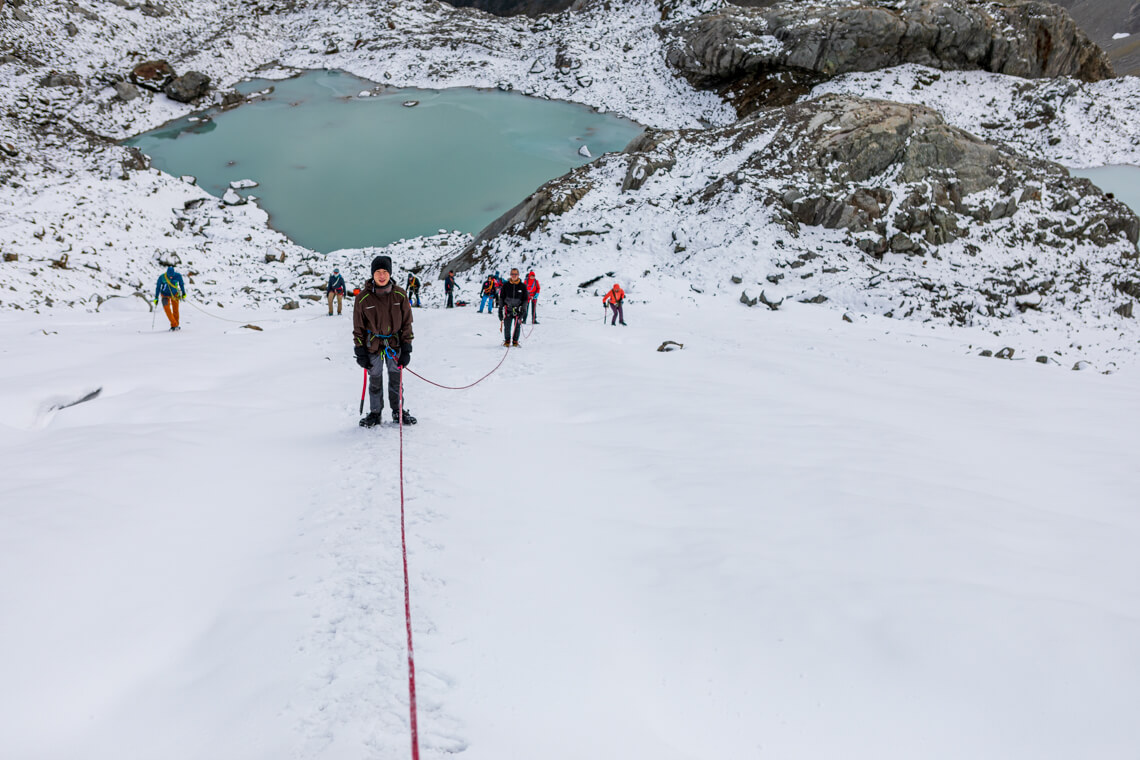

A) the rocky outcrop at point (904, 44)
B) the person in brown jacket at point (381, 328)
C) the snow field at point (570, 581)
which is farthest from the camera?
the rocky outcrop at point (904, 44)

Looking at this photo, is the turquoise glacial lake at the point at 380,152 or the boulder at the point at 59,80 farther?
the boulder at the point at 59,80

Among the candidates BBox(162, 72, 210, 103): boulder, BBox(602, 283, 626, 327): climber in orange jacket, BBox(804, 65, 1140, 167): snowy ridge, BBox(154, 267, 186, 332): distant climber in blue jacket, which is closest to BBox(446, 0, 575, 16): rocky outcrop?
BBox(162, 72, 210, 103): boulder

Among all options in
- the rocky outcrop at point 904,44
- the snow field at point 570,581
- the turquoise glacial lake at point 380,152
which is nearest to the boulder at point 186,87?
the turquoise glacial lake at point 380,152

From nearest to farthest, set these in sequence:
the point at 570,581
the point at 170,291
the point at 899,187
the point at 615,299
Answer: the point at 570,581, the point at 170,291, the point at 615,299, the point at 899,187

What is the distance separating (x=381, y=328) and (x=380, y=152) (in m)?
40.7

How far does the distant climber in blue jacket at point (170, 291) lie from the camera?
14.6 metres

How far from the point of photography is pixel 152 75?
4975 centimetres

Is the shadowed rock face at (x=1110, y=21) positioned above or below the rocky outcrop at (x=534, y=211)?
above

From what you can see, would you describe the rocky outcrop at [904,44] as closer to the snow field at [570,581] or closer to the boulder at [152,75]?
the snow field at [570,581]

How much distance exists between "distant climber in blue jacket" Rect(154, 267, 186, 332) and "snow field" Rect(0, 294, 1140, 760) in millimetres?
7189

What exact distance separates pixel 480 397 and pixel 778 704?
740 cm

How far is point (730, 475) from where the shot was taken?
5883 millimetres

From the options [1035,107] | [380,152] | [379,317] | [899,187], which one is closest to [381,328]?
[379,317]

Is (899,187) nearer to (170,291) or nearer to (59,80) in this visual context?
(170,291)
